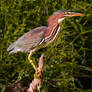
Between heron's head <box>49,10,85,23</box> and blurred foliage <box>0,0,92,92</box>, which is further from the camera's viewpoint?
blurred foliage <box>0,0,92,92</box>

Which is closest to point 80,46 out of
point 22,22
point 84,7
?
point 84,7

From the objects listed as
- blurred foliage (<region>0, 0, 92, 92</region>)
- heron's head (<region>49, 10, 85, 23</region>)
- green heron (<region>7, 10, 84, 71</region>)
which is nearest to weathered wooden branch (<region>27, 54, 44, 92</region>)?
green heron (<region>7, 10, 84, 71</region>)

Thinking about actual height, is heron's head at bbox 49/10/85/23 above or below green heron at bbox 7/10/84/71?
above

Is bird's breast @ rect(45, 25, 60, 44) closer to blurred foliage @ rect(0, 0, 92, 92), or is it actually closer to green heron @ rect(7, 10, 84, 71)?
green heron @ rect(7, 10, 84, 71)

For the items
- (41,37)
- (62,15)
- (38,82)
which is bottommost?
(38,82)

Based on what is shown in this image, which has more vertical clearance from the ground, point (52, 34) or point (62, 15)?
point (62, 15)

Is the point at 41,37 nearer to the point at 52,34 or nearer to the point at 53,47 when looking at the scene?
the point at 52,34

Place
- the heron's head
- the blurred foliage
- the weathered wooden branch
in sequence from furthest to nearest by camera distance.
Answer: the blurred foliage < the heron's head < the weathered wooden branch

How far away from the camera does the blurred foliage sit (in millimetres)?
2531

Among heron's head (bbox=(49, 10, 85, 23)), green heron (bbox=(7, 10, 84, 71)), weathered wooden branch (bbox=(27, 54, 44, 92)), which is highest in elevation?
heron's head (bbox=(49, 10, 85, 23))

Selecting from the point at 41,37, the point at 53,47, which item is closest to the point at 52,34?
the point at 41,37

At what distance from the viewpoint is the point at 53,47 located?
7.98ft

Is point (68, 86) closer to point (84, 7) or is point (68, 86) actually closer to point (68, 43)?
point (68, 43)

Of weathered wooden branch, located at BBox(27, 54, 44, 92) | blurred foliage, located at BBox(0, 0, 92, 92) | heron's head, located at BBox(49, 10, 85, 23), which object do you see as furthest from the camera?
blurred foliage, located at BBox(0, 0, 92, 92)
